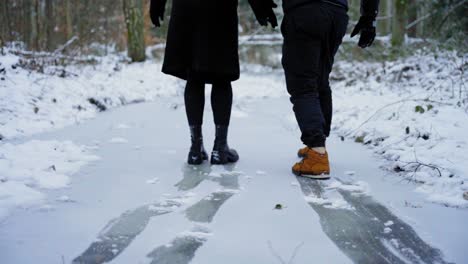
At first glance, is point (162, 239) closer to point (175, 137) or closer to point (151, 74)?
point (175, 137)

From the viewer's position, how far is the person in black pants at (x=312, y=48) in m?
2.47

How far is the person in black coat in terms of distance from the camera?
8.71ft

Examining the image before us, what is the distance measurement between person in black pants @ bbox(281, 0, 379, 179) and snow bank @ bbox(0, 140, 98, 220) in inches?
56.1

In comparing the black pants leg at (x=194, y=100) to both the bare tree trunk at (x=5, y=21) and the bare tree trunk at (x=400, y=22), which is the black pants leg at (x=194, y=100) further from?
the bare tree trunk at (x=400, y=22)

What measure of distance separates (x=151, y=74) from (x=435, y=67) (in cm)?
554

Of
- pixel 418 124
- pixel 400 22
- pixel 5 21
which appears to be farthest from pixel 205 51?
pixel 400 22

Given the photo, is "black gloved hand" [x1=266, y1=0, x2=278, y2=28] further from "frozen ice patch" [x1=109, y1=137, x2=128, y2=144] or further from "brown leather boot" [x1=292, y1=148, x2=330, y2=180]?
"frozen ice patch" [x1=109, y1=137, x2=128, y2=144]

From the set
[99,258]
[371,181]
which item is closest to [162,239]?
[99,258]

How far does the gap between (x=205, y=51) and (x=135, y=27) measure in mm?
8971

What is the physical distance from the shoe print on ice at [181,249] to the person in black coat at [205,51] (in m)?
1.21

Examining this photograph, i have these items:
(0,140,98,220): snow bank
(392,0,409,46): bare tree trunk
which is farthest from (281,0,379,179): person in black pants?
(392,0,409,46): bare tree trunk

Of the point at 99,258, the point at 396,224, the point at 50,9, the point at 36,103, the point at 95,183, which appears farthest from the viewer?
the point at 50,9

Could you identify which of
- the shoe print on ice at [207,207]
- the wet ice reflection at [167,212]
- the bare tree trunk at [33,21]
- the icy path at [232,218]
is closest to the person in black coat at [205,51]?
the icy path at [232,218]

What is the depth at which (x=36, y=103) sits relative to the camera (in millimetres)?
4508
